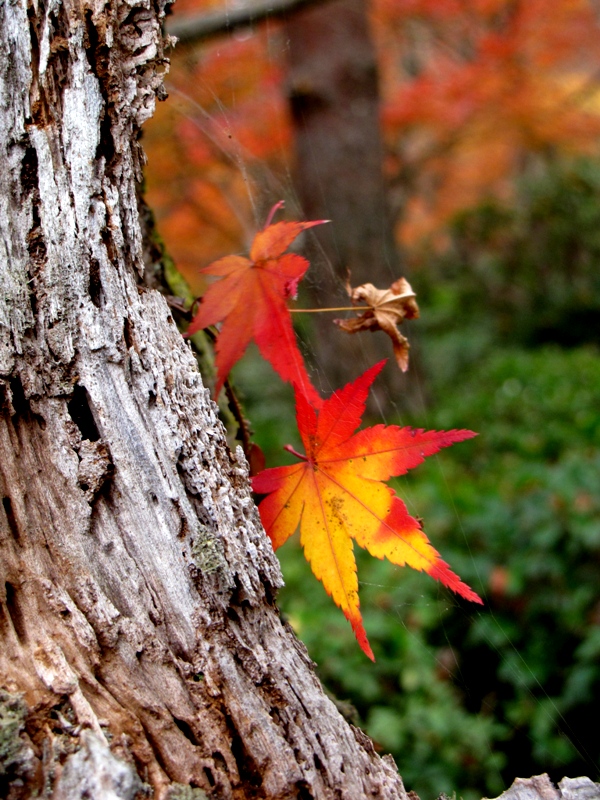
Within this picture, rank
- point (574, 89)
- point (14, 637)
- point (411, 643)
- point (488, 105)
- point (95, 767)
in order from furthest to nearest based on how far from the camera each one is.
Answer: point (574, 89) < point (488, 105) < point (411, 643) < point (14, 637) < point (95, 767)

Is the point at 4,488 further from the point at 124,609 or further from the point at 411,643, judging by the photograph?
the point at 411,643

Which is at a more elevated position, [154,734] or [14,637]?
[14,637]

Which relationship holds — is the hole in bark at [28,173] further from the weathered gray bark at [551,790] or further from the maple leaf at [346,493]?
the weathered gray bark at [551,790]

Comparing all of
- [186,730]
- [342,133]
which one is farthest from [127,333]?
[342,133]

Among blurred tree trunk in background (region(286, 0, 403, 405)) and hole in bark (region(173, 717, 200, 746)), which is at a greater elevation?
blurred tree trunk in background (region(286, 0, 403, 405))

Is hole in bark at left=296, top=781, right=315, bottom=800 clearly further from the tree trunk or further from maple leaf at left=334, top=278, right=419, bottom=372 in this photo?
maple leaf at left=334, top=278, right=419, bottom=372

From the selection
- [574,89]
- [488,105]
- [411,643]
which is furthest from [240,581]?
Answer: [574,89]

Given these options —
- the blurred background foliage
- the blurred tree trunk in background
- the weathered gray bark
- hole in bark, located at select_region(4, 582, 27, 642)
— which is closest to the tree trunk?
hole in bark, located at select_region(4, 582, 27, 642)
